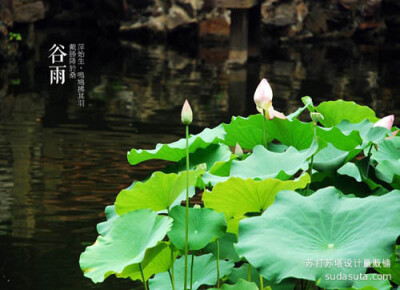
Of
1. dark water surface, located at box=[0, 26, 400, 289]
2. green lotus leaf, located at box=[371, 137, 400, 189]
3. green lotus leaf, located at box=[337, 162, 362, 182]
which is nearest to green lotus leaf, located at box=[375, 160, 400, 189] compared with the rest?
green lotus leaf, located at box=[371, 137, 400, 189]

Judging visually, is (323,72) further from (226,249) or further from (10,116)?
(226,249)

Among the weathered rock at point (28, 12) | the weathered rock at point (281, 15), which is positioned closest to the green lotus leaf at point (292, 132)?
the weathered rock at point (28, 12)

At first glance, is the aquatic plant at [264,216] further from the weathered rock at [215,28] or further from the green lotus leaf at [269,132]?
the weathered rock at [215,28]

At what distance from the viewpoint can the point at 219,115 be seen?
813 centimetres

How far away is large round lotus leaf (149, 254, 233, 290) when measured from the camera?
1.53m

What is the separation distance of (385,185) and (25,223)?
268 cm

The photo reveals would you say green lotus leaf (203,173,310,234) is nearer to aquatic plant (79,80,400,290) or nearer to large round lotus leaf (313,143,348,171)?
aquatic plant (79,80,400,290)

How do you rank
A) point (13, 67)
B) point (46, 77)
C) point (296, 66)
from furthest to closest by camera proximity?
point (296, 66)
point (13, 67)
point (46, 77)

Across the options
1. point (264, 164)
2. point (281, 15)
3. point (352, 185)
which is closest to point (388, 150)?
point (352, 185)

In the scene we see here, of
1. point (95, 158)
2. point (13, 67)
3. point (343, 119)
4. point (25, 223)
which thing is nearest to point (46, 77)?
point (13, 67)

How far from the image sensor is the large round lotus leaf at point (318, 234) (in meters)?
1.24

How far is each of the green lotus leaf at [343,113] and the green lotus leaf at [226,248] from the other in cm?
50

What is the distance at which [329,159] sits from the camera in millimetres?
1722

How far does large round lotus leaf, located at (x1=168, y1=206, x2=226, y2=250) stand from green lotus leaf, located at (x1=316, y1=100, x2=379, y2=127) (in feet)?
2.01
